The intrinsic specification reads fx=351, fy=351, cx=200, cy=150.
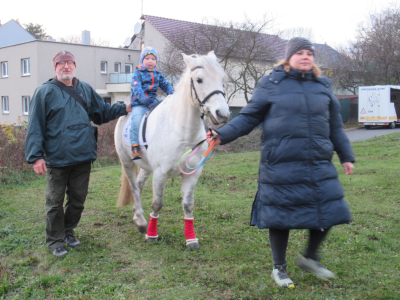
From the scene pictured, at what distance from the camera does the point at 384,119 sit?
22359 mm

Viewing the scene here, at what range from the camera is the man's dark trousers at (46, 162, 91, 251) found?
4059mm

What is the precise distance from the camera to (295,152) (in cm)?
282

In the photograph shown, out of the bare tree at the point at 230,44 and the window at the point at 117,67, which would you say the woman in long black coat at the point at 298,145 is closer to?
the bare tree at the point at 230,44

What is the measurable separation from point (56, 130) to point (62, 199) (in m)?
0.82

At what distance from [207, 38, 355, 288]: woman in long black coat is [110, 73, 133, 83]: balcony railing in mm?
27342

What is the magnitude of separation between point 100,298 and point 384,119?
2328cm

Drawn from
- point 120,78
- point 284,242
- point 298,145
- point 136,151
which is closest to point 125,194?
point 136,151

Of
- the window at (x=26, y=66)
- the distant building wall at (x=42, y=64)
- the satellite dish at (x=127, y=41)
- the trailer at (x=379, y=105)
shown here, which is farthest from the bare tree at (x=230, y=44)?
the satellite dish at (x=127, y=41)

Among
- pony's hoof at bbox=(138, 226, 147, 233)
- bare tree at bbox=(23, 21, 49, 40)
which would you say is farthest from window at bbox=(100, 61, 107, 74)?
pony's hoof at bbox=(138, 226, 147, 233)

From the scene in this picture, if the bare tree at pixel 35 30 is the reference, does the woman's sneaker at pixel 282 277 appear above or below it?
below

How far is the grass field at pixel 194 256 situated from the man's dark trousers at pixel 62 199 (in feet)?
0.79

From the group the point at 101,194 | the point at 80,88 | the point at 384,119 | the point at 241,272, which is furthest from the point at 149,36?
the point at 241,272

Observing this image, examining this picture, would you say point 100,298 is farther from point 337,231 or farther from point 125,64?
point 125,64

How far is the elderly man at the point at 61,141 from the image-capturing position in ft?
12.7
